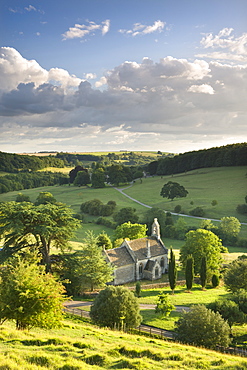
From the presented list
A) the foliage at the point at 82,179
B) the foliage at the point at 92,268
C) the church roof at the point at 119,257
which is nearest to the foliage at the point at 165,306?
the foliage at the point at 92,268

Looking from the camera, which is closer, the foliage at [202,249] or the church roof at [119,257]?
the church roof at [119,257]

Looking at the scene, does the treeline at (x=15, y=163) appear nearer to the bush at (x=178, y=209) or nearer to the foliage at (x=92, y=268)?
the bush at (x=178, y=209)

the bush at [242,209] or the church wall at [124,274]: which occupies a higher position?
the bush at [242,209]

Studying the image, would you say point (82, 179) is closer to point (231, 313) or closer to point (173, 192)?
point (173, 192)

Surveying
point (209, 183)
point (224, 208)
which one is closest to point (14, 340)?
point (224, 208)

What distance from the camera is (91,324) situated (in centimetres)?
3225

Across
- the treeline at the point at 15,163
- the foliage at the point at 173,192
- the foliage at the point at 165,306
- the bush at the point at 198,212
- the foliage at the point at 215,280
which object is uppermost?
the treeline at the point at 15,163

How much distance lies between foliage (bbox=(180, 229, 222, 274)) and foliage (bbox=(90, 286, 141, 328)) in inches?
1081

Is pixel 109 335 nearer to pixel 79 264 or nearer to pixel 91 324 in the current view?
pixel 91 324

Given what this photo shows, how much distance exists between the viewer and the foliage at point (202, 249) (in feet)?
182

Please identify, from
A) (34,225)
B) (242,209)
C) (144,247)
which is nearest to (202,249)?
(144,247)

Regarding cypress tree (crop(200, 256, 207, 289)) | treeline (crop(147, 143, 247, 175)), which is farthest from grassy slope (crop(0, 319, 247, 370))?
treeline (crop(147, 143, 247, 175))

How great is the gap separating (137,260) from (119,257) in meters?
3.46

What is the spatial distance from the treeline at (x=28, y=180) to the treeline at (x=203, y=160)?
56512 millimetres
